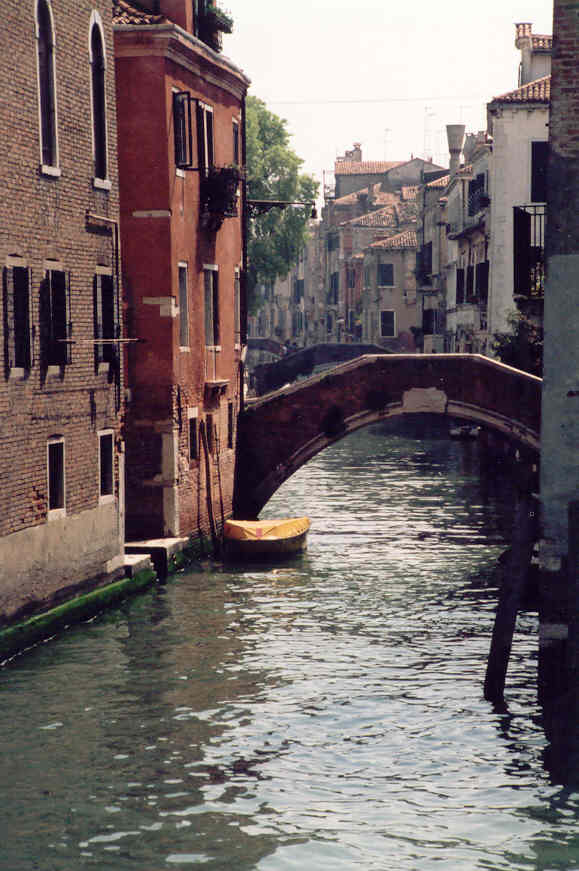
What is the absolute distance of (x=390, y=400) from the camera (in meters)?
26.4

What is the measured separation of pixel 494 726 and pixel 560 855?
345 cm

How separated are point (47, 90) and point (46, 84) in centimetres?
8

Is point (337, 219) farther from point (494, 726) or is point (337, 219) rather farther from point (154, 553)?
point (494, 726)

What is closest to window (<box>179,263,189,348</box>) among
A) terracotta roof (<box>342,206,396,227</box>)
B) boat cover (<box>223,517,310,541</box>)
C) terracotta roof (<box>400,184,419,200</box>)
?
boat cover (<box>223,517,310,541</box>)

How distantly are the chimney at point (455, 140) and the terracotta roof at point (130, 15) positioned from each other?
106ft

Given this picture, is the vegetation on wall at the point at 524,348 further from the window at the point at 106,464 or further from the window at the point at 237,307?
the window at the point at 106,464

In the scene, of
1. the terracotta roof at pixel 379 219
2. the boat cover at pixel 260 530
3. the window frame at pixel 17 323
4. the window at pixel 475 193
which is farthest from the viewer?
the terracotta roof at pixel 379 219

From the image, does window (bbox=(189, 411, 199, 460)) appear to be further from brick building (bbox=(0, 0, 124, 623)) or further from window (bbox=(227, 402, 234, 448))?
brick building (bbox=(0, 0, 124, 623))

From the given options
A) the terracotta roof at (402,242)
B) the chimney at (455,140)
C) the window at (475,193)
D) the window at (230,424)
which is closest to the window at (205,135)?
the window at (230,424)

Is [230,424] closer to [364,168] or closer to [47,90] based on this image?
[47,90]

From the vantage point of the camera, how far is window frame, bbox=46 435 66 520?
1836cm

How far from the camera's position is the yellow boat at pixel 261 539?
24.8 meters

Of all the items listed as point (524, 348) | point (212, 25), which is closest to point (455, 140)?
point (524, 348)

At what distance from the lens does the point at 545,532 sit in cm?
1415
